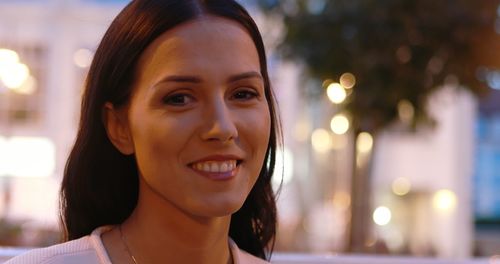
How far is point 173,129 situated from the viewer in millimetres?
1261

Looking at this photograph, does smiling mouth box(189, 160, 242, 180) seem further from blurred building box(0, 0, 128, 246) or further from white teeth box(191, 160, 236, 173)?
blurred building box(0, 0, 128, 246)

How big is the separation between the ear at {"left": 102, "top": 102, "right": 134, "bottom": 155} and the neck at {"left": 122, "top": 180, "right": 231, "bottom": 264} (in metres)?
0.09

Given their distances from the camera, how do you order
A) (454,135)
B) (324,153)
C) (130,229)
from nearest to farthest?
(130,229), (454,135), (324,153)

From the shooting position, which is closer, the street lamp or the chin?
the chin

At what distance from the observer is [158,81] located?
128cm

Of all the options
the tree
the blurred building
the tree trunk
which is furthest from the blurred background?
the tree

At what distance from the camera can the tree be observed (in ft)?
30.5

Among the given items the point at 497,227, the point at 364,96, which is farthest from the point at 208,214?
the point at 497,227

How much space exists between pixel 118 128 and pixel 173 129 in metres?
0.17

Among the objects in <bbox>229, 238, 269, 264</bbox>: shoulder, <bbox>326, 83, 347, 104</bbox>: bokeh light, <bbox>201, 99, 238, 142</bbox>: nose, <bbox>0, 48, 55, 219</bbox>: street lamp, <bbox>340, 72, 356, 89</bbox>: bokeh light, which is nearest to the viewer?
<bbox>201, 99, 238, 142</bbox>: nose

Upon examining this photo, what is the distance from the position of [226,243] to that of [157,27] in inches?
16.5

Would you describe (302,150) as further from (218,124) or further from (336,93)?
(218,124)

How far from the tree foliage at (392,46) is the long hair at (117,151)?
25.3 ft

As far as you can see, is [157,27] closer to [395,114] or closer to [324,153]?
[395,114]
